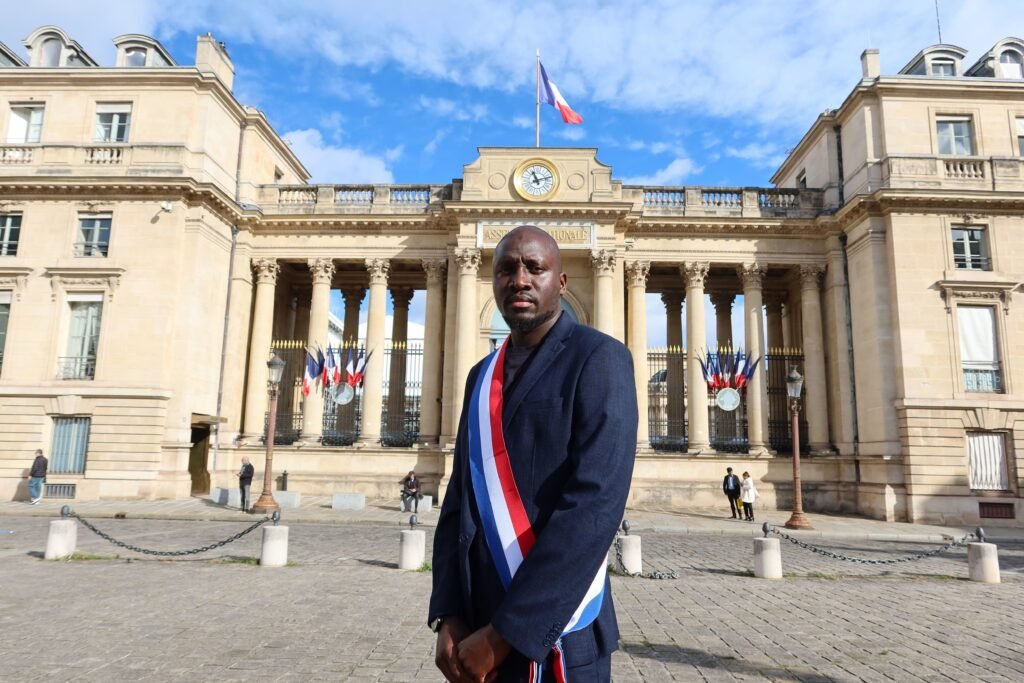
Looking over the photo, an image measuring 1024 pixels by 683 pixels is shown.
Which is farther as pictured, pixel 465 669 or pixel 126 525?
pixel 126 525

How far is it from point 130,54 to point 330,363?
14.2m

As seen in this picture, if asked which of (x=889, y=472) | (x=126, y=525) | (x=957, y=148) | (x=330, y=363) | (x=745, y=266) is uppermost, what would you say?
(x=957, y=148)

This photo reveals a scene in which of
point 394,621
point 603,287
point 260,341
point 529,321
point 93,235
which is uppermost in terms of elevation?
point 93,235

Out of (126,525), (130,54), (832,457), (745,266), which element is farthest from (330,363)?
(832,457)

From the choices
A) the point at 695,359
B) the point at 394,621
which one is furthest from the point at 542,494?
the point at 695,359

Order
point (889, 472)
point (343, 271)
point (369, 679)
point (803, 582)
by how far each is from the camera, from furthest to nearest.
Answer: point (343, 271) < point (889, 472) < point (803, 582) < point (369, 679)

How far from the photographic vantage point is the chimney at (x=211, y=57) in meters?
24.4

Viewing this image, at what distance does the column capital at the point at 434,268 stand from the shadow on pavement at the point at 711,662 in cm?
2020

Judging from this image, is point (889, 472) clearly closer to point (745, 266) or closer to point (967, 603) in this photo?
point (745, 266)

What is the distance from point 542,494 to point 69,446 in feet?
79.4

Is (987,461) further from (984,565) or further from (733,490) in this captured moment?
(984,565)

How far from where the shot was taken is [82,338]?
22.3 metres

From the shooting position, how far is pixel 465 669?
1.92 m

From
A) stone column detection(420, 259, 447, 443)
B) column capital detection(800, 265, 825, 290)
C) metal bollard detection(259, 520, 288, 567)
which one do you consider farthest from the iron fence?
metal bollard detection(259, 520, 288, 567)
